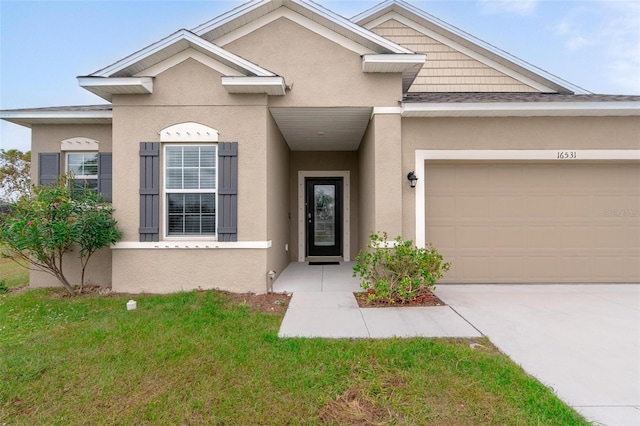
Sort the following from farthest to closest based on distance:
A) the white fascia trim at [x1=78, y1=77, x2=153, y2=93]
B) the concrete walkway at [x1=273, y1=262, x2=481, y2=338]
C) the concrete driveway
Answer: the white fascia trim at [x1=78, y1=77, x2=153, y2=93]
the concrete walkway at [x1=273, y1=262, x2=481, y2=338]
the concrete driveway

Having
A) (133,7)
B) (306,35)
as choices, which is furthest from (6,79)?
(306,35)

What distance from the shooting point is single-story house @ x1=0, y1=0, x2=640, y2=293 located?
4.97 m

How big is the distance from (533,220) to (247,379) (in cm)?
568

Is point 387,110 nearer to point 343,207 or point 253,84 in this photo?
point 253,84

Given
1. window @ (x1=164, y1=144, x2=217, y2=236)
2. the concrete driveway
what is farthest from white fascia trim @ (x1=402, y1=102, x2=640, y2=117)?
window @ (x1=164, y1=144, x2=217, y2=236)

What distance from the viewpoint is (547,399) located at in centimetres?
221

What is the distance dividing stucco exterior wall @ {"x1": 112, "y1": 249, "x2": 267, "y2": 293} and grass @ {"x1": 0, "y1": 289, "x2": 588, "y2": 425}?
1.29m

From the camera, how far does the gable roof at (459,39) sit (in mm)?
7418

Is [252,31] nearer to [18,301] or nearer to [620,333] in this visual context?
[18,301]

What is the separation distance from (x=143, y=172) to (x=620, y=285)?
28.8 ft

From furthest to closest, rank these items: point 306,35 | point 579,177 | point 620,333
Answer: point 579,177, point 306,35, point 620,333

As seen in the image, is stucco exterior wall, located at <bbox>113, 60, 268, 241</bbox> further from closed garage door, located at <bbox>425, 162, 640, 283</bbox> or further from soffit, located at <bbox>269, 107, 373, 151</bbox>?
closed garage door, located at <bbox>425, 162, 640, 283</bbox>

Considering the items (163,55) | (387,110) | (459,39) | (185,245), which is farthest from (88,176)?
(459,39)

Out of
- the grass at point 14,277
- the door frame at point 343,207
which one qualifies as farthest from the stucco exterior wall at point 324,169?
the grass at point 14,277
